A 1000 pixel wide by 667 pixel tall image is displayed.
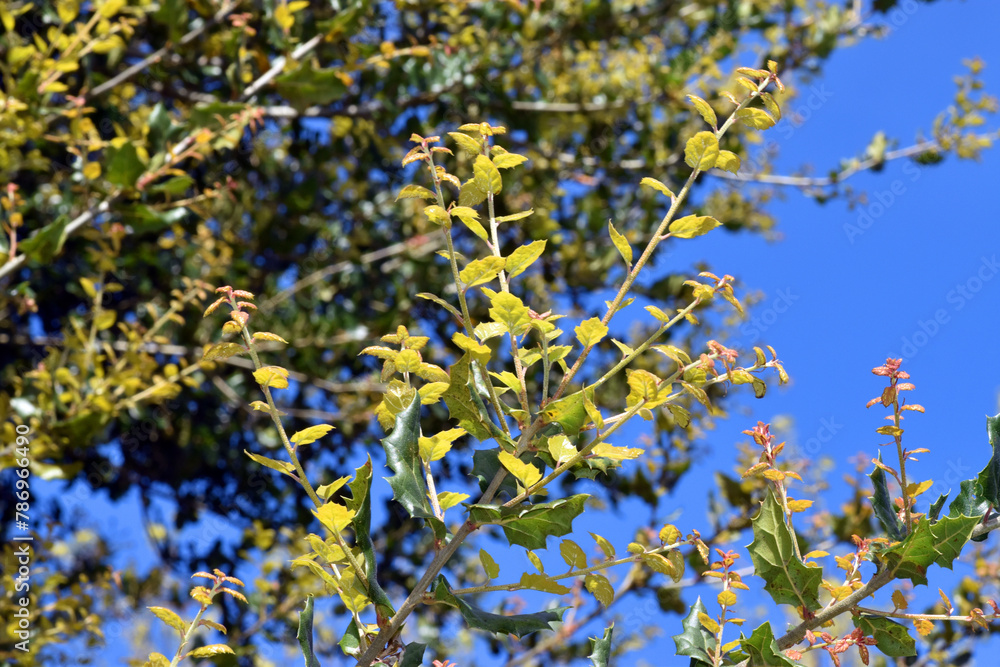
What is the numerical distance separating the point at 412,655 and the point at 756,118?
3.14 ft

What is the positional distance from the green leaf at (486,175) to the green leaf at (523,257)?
0.11 m

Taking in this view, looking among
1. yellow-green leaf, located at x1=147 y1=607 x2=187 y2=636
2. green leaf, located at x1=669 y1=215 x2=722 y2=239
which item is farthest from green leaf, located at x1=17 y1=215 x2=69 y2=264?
green leaf, located at x1=669 y1=215 x2=722 y2=239

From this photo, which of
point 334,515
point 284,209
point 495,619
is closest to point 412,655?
point 495,619

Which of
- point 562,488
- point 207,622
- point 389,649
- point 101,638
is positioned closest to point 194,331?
point 101,638

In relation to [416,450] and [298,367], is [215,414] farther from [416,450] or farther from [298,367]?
[416,450]

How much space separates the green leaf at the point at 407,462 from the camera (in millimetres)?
1146

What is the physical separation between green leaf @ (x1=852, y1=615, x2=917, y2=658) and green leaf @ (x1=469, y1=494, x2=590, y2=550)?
1.62 feet

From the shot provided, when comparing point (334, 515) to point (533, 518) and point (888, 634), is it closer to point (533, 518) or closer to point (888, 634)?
point (533, 518)

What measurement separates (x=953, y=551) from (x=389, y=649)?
824 mm

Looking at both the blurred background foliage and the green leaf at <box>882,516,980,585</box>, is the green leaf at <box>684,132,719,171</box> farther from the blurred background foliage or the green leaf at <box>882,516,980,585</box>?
the blurred background foliage

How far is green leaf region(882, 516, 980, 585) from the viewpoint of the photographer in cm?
115

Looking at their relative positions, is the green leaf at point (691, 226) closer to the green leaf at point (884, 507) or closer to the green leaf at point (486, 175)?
the green leaf at point (486, 175)

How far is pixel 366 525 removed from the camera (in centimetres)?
118

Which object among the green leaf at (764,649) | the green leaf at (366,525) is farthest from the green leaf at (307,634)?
the green leaf at (764,649)
